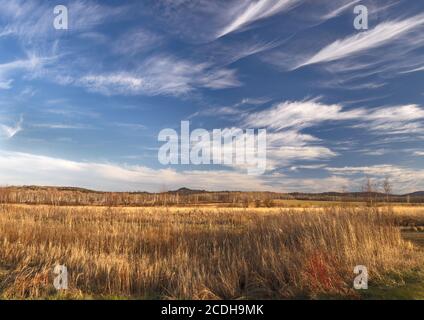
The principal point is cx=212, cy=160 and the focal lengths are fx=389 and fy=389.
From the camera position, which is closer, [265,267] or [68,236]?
[265,267]

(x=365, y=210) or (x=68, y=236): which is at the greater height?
(x=365, y=210)

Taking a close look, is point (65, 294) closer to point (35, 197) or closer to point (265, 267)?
point (265, 267)

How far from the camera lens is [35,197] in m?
112

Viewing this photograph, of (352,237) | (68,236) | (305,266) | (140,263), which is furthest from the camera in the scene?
(68,236)

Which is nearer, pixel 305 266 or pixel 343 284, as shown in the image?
pixel 343 284

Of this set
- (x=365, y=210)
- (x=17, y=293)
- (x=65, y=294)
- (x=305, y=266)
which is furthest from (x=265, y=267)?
(x=365, y=210)

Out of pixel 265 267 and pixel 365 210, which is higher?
pixel 365 210

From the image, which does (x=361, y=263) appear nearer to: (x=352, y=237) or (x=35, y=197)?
(x=352, y=237)

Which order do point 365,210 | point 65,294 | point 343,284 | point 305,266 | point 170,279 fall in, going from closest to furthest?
point 65,294, point 343,284, point 305,266, point 170,279, point 365,210

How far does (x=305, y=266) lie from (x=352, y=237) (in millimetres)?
3727
